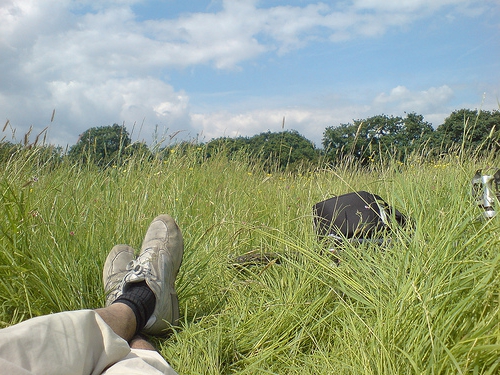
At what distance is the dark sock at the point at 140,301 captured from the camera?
6.04 ft

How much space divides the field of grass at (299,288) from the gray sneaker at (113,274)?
86 mm

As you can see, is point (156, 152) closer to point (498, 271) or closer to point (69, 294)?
point (69, 294)

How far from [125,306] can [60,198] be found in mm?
984

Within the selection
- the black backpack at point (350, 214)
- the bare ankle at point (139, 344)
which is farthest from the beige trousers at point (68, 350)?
the black backpack at point (350, 214)

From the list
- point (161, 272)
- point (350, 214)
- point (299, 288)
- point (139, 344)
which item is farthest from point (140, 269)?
point (350, 214)

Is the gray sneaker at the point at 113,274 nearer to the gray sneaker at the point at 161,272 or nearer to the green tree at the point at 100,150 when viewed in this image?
the gray sneaker at the point at 161,272

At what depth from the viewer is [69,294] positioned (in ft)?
6.44

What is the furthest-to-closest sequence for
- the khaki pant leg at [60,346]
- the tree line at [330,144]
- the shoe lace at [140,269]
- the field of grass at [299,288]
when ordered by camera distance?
the tree line at [330,144] < the shoe lace at [140,269] < the field of grass at [299,288] < the khaki pant leg at [60,346]

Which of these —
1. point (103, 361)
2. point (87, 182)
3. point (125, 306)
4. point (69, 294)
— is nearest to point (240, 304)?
point (125, 306)

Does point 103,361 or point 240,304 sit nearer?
point 103,361

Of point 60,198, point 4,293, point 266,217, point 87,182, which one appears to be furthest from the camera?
point 266,217

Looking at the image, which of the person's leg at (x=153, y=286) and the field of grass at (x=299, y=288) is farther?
the person's leg at (x=153, y=286)

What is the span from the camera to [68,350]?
1208mm

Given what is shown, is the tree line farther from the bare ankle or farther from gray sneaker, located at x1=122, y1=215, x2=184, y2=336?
the bare ankle
